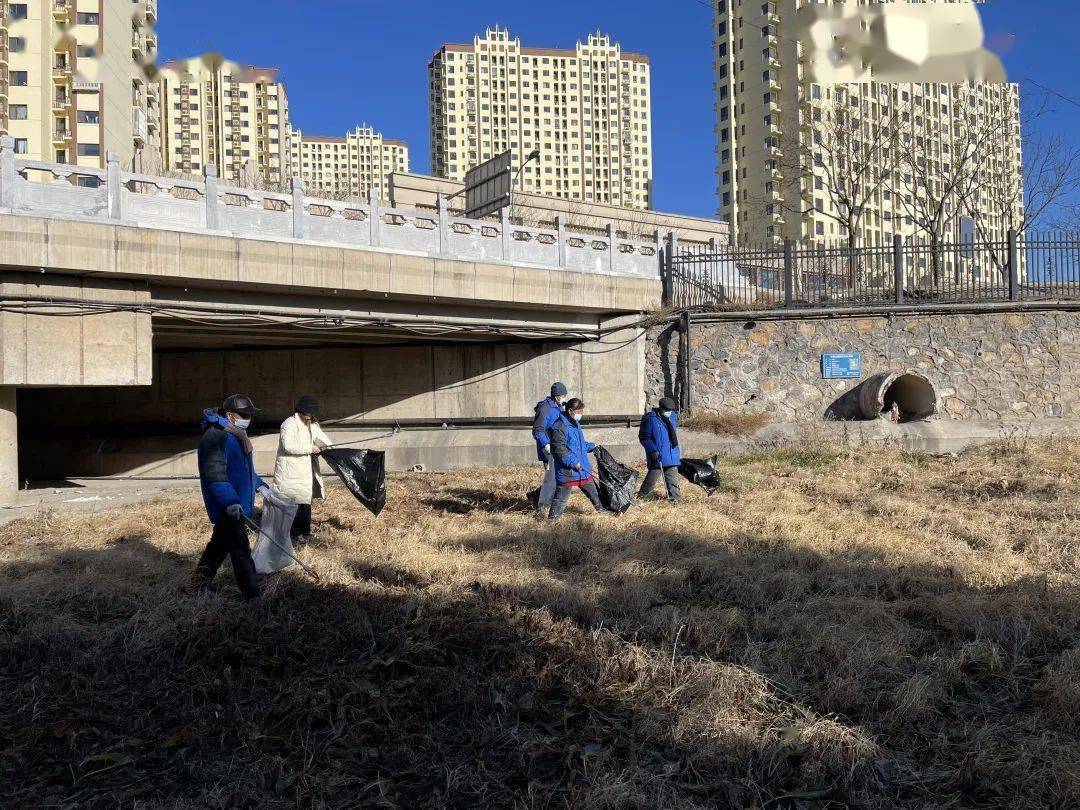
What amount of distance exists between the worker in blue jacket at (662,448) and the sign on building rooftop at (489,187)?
1508cm

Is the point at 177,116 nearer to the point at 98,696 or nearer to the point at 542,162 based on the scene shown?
the point at 542,162

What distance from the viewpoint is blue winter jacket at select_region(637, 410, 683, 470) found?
1031 centimetres

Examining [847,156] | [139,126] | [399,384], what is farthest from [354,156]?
[399,384]

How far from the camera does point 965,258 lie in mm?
18203

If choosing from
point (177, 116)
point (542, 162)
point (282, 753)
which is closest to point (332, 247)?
point (282, 753)

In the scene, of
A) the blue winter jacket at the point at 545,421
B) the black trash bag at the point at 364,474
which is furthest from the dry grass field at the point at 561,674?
the blue winter jacket at the point at 545,421

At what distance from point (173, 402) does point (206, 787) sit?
17424 mm

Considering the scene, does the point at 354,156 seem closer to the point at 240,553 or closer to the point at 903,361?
the point at 903,361

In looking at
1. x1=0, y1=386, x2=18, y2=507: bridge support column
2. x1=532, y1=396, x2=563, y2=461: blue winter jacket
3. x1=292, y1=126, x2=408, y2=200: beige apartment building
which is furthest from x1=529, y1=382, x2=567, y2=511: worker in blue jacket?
x1=292, y1=126, x2=408, y2=200: beige apartment building

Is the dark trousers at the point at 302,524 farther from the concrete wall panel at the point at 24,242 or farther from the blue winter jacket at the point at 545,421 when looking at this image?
the concrete wall panel at the point at 24,242

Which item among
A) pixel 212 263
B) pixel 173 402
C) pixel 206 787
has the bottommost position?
pixel 206 787

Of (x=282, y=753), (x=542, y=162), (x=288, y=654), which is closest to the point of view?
A: (x=282, y=753)

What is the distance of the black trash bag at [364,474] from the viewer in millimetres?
8602

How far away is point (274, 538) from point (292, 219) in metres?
9.32
